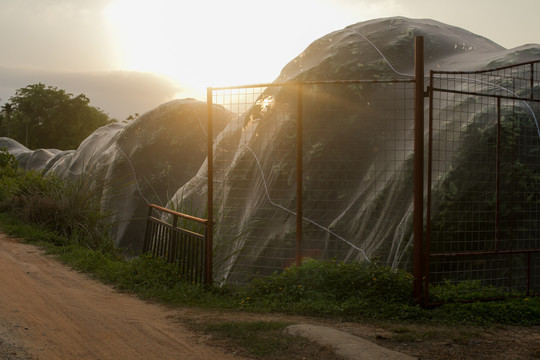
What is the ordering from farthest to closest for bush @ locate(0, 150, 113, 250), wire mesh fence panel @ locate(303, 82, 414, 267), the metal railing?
bush @ locate(0, 150, 113, 250), wire mesh fence panel @ locate(303, 82, 414, 267), the metal railing

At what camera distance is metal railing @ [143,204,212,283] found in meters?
7.59

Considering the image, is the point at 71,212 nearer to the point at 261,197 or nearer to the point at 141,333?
the point at 261,197

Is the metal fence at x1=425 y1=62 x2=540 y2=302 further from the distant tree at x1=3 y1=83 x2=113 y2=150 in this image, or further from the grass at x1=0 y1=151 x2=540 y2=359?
the distant tree at x1=3 y1=83 x2=113 y2=150

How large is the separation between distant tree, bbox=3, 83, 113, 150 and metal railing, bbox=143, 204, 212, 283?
53.8 m

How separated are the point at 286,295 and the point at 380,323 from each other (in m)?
1.34

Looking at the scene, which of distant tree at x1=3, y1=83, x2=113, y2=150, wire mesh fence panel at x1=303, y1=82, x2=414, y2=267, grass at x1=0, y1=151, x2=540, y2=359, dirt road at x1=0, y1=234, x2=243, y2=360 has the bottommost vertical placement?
dirt road at x1=0, y1=234, x2=243, y2=360

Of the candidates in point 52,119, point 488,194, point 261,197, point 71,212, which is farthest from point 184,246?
point 52,119

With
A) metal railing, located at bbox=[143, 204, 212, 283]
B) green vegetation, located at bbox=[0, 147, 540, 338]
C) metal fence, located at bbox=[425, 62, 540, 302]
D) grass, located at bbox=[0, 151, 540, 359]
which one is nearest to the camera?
grass, located at bbox=[0, 151, 540, 359]

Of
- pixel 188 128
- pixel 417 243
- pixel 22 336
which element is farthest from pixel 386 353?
pixel 188 128

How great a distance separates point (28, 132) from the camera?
60094mm

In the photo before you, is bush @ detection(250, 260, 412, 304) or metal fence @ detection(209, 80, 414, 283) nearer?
bush @ detection(250, 260, 412, 304)

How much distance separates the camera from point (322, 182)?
363 inches

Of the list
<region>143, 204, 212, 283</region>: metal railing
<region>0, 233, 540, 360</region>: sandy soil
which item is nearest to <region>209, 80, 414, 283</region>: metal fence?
<region>143, 204, 212, 283</region>: metal railing

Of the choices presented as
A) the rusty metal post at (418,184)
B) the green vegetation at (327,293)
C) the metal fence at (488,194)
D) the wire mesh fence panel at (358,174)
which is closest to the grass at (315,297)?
the green vegetation at (327,293)
